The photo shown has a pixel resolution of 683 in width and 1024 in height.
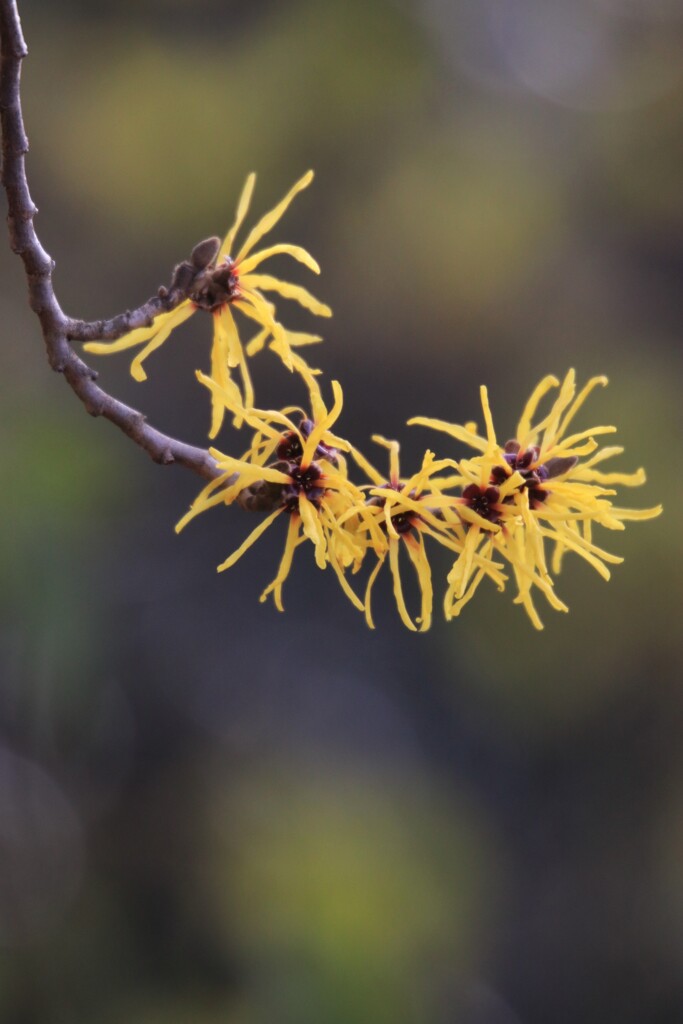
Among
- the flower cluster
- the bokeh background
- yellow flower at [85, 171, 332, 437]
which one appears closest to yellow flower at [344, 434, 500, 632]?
the flower cluster

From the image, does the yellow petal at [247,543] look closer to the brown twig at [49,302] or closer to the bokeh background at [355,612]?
the brown twig at [49,302]

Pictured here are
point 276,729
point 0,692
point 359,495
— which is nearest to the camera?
point 359,495

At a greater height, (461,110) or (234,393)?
(461,110)

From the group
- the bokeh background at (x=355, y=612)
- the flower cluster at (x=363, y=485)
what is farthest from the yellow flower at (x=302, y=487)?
the bokeh background at (x=355, y=612)

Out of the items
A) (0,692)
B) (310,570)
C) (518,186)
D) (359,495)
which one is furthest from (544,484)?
(518,186)

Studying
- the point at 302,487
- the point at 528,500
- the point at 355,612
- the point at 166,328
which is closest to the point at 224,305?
the point at 166,328

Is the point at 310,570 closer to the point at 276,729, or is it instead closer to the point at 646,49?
the point at 276,729

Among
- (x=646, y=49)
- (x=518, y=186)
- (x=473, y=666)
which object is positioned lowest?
(x=473, y=666)
